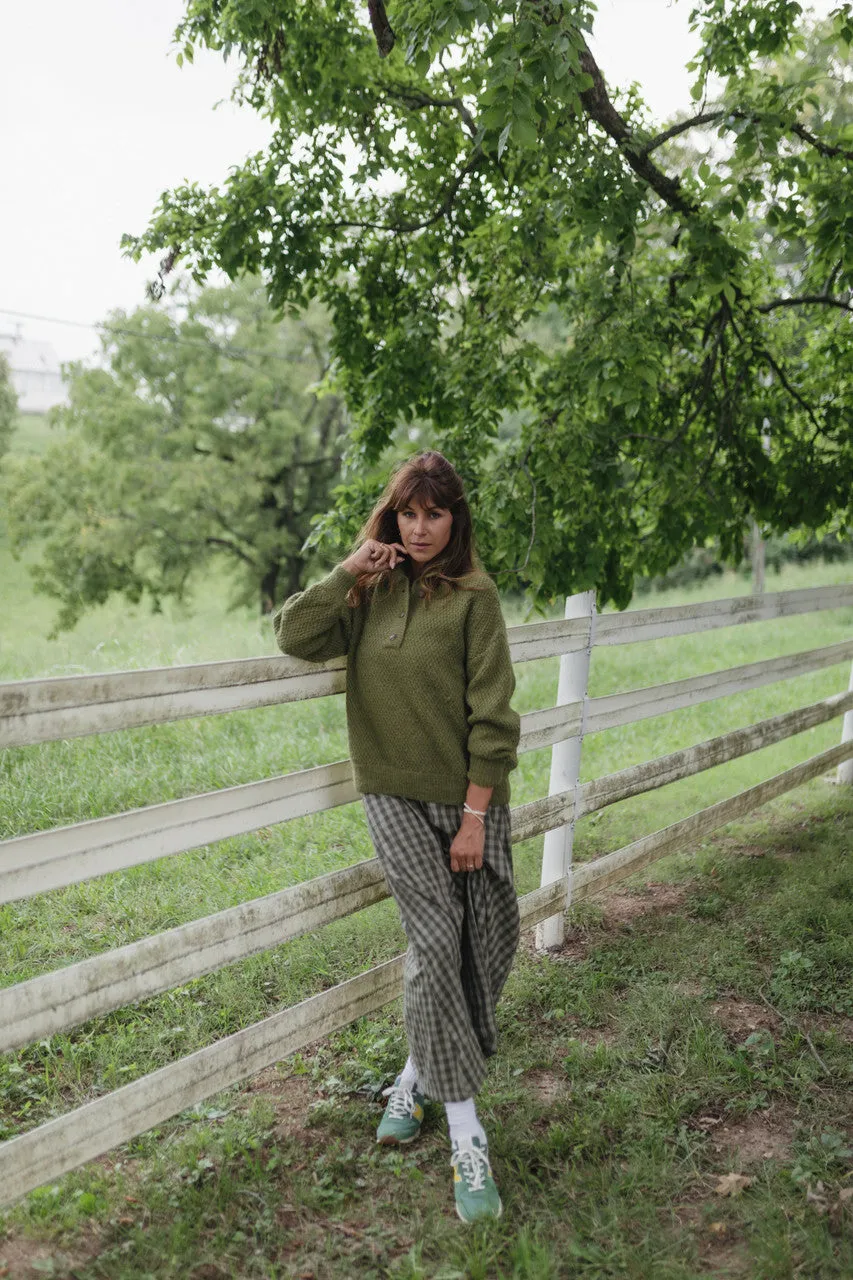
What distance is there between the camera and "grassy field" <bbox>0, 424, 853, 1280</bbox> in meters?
2.50

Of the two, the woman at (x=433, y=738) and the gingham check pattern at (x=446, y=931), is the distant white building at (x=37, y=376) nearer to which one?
the woman at (x=433, y=738)

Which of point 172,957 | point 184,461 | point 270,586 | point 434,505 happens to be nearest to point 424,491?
point 434,505

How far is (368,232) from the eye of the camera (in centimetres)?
600

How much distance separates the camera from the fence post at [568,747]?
4.05 metres

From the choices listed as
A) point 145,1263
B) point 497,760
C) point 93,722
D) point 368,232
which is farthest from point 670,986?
point 368,232

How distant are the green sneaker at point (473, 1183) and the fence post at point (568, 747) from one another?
1.55 metres

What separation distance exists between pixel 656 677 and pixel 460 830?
32.8ft

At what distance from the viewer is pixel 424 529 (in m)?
2.82

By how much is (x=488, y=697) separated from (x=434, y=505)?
55 centimetres

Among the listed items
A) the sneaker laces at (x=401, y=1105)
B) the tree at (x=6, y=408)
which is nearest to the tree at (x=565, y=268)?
the sneaker laces at (x=401, y=1105)

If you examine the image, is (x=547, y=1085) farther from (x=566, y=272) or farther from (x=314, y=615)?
(x=566, y=272)

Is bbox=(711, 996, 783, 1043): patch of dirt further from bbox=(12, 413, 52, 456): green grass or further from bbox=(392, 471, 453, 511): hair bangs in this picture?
bbox=(12, 413, 52, 456): green grass

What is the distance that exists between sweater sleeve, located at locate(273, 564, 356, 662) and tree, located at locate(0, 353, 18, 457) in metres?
32.7

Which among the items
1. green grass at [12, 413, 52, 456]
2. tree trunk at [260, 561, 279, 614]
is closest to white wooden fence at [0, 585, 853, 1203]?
tree trunk at [260, 561, 279, 614]
